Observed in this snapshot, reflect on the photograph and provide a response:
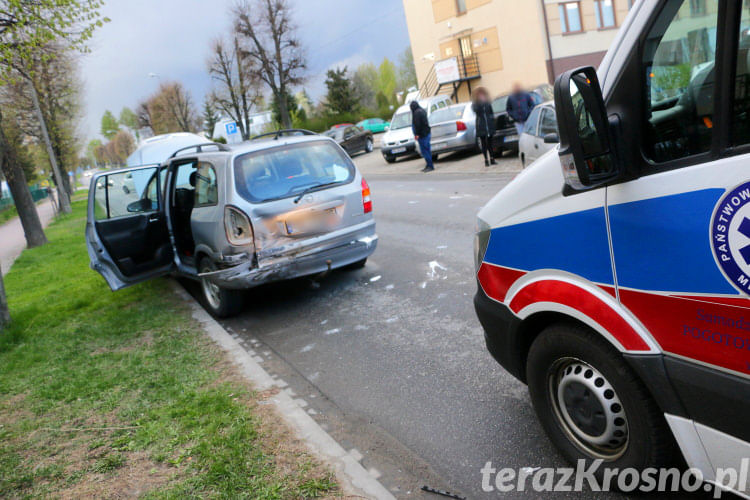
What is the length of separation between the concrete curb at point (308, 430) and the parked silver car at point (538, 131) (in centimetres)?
617

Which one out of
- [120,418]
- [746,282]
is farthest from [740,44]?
[120,418]

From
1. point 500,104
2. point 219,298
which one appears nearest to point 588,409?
point 219,298

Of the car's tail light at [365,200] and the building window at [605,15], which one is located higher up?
the building window at [605,15]

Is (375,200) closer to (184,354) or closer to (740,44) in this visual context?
(184,354)

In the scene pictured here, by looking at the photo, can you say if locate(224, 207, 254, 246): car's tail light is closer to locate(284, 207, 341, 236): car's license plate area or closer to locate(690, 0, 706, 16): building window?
locate(284, 207, 341, 236): car's license plate area

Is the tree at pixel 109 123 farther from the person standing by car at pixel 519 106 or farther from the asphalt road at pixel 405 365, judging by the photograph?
the asphalt road at pixel 405 365

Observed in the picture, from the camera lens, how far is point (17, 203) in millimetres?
17359

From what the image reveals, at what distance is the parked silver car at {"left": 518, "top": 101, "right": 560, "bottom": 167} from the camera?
31.9 feet

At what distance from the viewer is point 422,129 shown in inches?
683

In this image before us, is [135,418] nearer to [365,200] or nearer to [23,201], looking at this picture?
[365,200]

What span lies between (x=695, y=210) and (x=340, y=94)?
189ft

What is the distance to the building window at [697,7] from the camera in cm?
199

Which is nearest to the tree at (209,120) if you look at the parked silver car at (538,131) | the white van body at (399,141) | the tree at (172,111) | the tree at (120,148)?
the tree at (172,111)

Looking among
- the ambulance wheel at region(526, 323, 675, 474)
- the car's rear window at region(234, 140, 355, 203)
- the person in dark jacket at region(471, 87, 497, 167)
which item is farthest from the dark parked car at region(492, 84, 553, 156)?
the ambulance wheel at region(526, 323, 675, 474)
